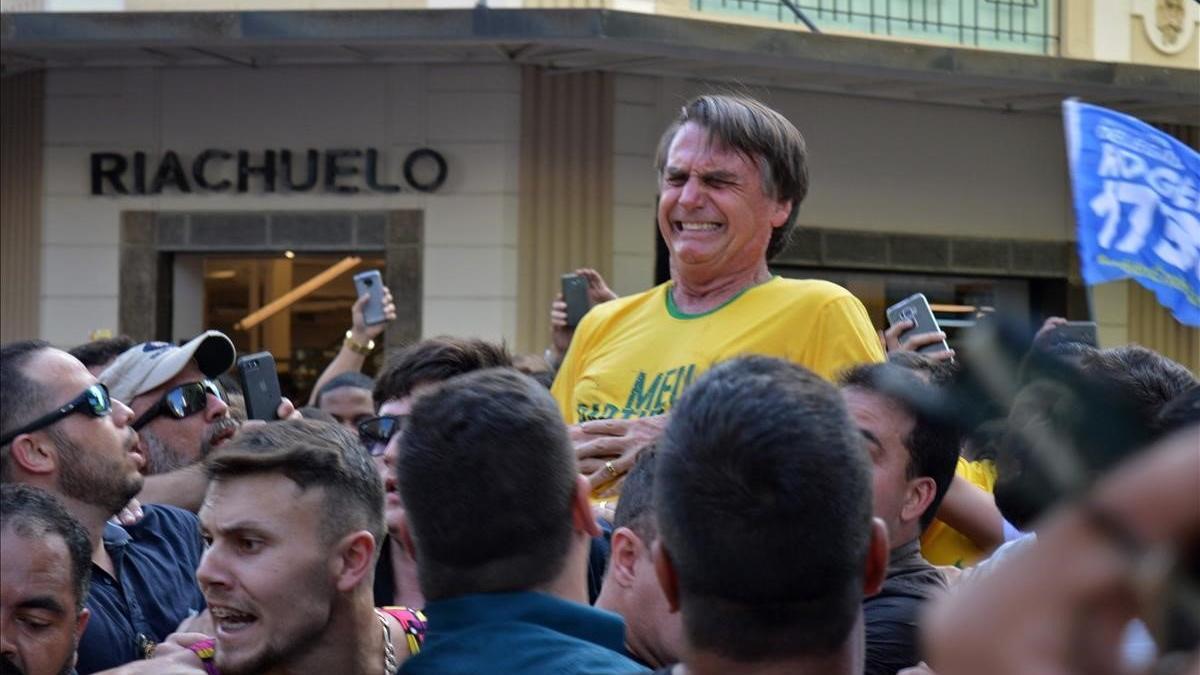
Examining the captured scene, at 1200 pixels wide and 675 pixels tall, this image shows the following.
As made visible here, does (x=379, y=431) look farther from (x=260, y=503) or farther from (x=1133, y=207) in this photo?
(x=1133, y=207)

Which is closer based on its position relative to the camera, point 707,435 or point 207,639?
point 707,435

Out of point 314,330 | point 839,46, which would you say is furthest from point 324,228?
point 839,46

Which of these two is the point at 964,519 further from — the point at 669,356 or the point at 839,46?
the point at 839,46

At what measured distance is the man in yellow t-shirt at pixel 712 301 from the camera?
4230 millimetres

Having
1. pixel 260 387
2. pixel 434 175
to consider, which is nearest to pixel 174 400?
pixel 260 387

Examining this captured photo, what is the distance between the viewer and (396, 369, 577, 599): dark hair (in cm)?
267

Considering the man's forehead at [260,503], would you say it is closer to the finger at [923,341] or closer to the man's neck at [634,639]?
the man's neck at [634,639]

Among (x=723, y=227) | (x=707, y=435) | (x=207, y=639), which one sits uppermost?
(x=723, y=227)

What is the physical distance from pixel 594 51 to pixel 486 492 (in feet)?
33.9

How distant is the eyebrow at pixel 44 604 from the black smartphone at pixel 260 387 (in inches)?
104

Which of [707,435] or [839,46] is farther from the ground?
[839,46]

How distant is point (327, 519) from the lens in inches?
136

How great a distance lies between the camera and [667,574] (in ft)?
7.53

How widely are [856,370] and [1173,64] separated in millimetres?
11665
